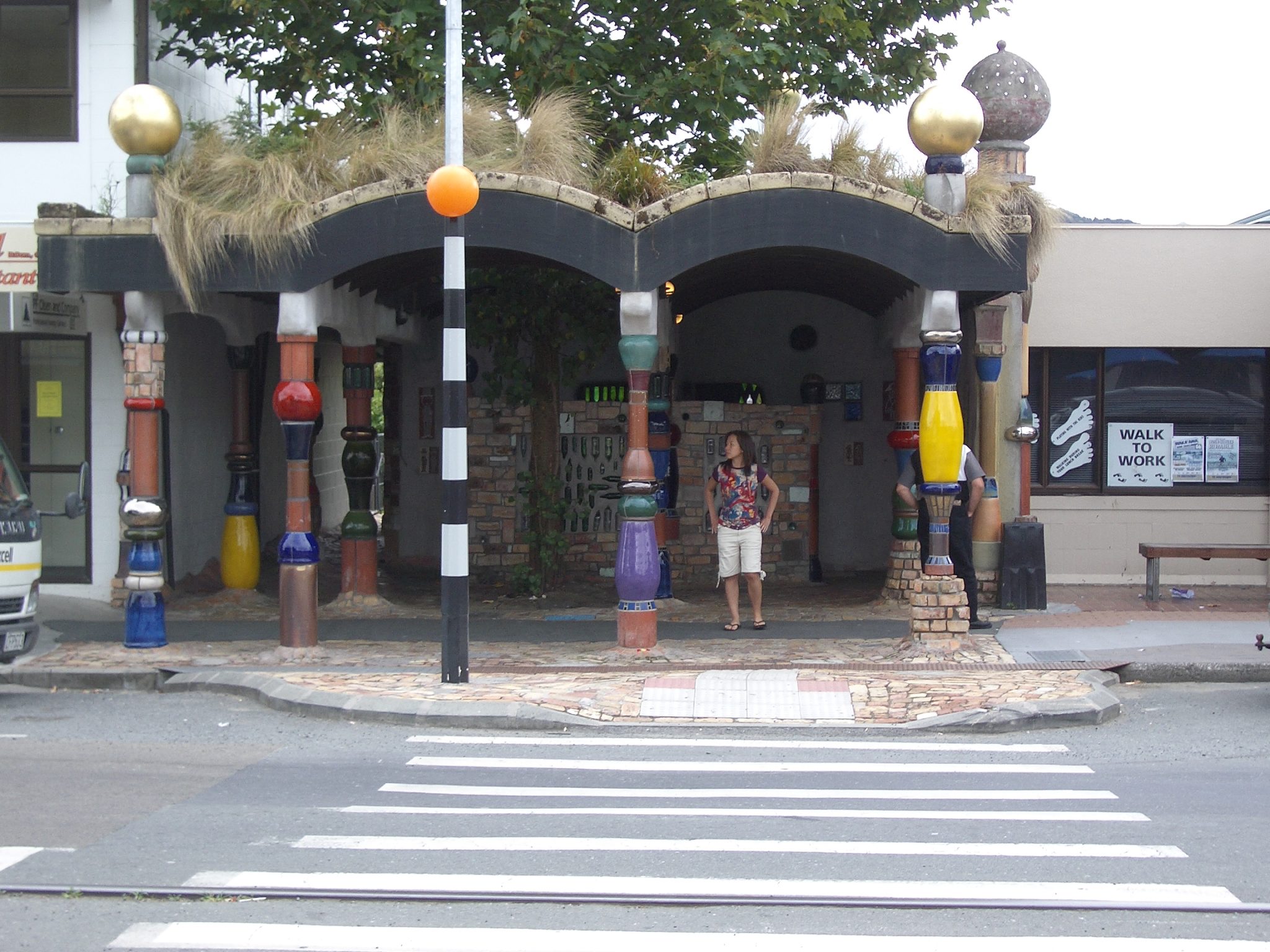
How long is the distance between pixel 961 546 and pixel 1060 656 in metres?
1.40

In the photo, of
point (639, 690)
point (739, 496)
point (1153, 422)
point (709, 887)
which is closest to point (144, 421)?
point (639, 690)

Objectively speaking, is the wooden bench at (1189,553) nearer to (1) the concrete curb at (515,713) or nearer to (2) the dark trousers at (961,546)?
(2) the dark trousers at (961,546)

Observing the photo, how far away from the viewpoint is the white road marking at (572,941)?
4871 millimetres

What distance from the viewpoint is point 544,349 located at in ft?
45.7

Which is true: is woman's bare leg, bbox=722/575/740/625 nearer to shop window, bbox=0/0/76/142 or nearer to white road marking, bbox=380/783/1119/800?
white road marking, bbox=380/783/1119/800

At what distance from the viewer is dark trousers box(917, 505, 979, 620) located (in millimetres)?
11609

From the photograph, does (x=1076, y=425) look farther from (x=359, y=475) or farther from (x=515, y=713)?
(x=515, y=713)

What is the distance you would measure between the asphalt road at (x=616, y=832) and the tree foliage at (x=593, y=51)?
6.59m

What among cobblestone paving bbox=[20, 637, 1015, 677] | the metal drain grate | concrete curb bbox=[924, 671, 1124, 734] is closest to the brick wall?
cobblestone paving bbox=[20, 637, 1015, 677]

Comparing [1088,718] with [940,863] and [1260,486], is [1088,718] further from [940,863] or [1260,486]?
[1260,486]

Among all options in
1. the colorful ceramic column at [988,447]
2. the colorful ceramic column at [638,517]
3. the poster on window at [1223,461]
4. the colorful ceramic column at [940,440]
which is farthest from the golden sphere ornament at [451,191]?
the poster on window at [1223,461]

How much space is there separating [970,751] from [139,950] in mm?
5047

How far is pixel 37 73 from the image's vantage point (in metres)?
13.3

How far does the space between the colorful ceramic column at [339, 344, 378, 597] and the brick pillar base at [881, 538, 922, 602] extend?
5.01 metres
